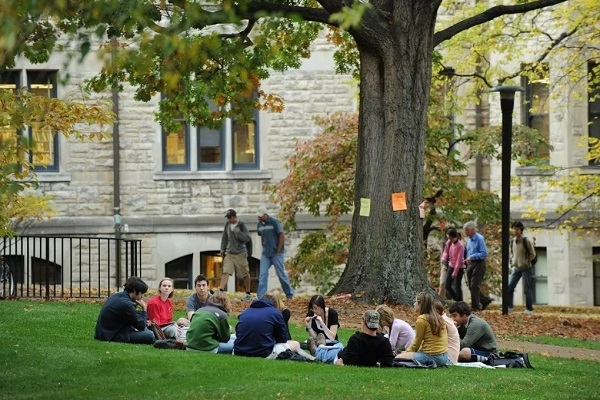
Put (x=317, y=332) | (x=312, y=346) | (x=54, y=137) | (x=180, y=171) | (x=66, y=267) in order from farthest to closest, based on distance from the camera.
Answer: (x=180, y=171), (x=54, y=137), (x=66, y=267), (x=317, y=332), (x=312, y=346)

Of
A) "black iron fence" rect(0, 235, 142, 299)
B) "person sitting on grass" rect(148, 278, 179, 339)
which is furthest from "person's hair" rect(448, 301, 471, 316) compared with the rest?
"black iron fence" rect(0, 235, 142, 299)

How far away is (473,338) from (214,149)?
1674 centimetres

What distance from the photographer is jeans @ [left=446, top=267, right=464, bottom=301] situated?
27.0 metres

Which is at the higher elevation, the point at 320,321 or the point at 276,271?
the point at 276,271

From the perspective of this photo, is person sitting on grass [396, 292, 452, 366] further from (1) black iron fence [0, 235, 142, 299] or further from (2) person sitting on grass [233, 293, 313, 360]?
(1) black iron fence [0, 235, 142, 299]

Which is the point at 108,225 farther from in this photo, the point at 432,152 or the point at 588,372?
the point at 588,372

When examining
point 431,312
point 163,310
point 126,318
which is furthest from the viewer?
point 163,310

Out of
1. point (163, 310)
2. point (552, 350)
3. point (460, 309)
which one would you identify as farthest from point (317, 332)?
point (552, 350)

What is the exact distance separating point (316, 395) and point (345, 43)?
13286 mm

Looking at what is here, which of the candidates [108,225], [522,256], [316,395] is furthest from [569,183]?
[316,395]

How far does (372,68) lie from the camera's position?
23.3 meters

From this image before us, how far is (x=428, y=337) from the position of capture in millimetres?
17062

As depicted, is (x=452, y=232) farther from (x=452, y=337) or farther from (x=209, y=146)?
(x=452, y=337)

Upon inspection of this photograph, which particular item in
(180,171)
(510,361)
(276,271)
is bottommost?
(510,361)
